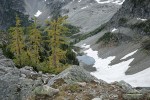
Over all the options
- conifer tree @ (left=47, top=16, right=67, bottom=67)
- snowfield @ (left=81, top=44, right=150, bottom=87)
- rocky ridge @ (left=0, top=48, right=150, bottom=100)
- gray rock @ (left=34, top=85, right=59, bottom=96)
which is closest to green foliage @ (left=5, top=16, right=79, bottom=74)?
conifer tree @ (left=47, top=16, right=67, bottom=67)

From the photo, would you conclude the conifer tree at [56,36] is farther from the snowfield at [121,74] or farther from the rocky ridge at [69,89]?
the rocky ridge at [69,89]

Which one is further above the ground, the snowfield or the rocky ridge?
the snowfield

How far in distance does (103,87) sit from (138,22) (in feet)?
445

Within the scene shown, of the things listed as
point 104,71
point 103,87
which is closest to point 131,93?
point 103,87

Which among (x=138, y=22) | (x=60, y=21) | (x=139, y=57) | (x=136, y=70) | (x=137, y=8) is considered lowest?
(x=60, y=21)

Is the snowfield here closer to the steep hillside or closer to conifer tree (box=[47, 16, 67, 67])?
the steep hillside

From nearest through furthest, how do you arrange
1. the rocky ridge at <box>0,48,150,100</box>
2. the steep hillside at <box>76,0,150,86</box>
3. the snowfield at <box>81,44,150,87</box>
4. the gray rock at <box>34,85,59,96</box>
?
the rocky ridge at <box>0,48,150,100</box>, the gray rock at <box>34,85,59,96</box>, the snowfield at <box>81,44,150,87</box>, the steep hillside at <box>76,0,150,86</box>

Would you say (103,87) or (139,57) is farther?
(139,57)

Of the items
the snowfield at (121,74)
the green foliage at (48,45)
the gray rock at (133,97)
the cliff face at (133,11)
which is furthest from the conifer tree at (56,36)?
the cliff face at (133,11)

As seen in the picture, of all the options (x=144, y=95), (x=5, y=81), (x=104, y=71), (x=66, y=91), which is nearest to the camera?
(x=144, y=95)

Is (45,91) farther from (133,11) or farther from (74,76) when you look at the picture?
(133,11)

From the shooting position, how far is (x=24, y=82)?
16.0 metres

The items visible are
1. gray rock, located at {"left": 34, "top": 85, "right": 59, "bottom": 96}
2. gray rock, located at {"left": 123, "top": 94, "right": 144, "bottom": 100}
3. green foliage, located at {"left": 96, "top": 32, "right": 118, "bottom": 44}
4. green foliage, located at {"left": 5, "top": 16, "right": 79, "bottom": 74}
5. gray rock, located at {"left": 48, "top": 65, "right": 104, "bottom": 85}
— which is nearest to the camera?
gray rock, located at {"left": 123, "top": 94, "right": 144, "bottom": 100}

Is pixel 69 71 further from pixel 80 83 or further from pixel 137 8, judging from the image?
pixel 137 8
